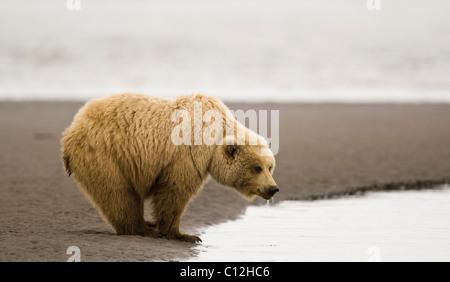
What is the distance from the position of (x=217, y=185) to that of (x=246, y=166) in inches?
150

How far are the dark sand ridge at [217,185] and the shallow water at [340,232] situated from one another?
44 cm

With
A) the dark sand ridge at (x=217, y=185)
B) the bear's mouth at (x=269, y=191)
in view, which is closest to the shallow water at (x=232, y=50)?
the dark sand ridge at (x=217, y=185)

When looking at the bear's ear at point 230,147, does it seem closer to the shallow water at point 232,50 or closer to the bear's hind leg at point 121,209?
the bear's hind leg at point 121,209

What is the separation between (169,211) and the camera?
7.06 meters

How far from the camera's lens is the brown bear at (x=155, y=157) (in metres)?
6.93

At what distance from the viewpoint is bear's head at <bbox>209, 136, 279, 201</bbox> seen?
7090mm

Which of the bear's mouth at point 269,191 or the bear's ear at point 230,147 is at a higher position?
the bear's ear at point 230,147

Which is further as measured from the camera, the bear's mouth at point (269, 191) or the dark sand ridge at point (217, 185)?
the bear's mouth at point (269, 191)

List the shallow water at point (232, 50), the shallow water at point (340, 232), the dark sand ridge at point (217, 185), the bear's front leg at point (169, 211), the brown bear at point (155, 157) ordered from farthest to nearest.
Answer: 1. the shallow water at point (232, 50)
2. the bear's front leg at point (169, 211)
3. the brown bear at point (155, 157)
4. the dark sand ridge at point (217, 185)
5. the shallow water at point (340, 232)

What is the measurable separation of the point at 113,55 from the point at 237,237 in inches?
1120

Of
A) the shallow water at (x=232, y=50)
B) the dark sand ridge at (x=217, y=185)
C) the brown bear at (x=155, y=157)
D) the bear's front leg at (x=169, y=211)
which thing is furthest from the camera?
the shallow water at (x=232, y=50)

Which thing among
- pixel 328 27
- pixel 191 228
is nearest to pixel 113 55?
pixel 328 27

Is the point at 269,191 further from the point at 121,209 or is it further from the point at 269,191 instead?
the point at 121,209

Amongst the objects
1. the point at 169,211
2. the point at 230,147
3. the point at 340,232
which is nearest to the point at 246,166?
the point at 230,147
